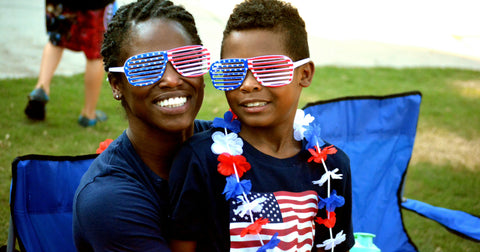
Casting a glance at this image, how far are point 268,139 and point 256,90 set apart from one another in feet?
0.75

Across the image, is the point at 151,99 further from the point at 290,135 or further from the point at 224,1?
the point at 224,1

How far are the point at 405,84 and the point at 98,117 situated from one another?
4.51 m

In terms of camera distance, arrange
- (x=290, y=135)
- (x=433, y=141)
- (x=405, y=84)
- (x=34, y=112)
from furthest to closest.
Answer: (x=405, y=84) < (x=433, y=141) < (x=34, y=112) < (x=290, y=135)

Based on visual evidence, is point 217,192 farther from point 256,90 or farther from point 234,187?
point 256,90

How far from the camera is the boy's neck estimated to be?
6.90 feet

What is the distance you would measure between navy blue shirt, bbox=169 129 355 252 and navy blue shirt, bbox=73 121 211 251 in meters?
0.09

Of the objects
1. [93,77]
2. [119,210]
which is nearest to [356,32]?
[93,77]

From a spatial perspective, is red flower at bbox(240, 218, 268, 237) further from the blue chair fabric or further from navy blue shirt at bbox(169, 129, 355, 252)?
the blue chair fabric

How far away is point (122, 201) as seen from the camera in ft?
6.12

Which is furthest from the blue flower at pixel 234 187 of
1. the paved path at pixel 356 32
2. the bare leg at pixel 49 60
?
the paved path at pixel 356 32

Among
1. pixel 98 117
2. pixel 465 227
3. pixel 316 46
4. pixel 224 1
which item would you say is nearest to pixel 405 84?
pixel 316 46

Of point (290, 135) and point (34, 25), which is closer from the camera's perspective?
point (290, 135)

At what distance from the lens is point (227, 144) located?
2.02 m

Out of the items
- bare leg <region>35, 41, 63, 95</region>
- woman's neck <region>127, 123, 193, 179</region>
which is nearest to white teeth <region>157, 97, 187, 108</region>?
woman's neck <region>127, 123, 193, 179</region>
